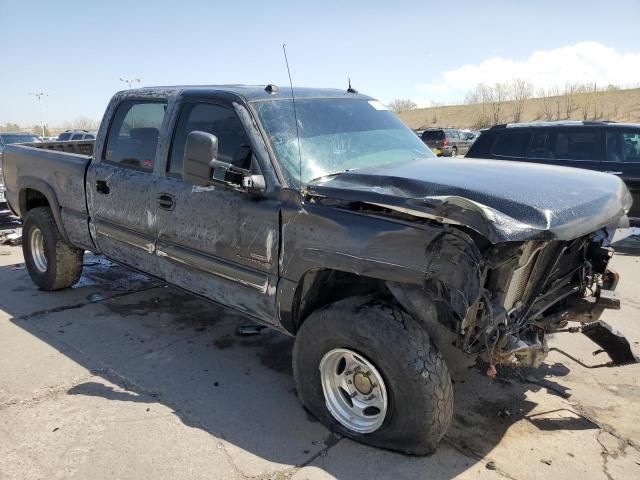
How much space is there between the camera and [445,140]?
86.0 ft

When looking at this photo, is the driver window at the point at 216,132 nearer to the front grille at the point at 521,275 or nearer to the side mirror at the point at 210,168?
the side mirror at the point at 210,168

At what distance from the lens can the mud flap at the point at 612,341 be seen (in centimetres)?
346

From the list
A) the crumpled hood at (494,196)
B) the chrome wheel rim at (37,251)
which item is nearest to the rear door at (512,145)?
the crumpled hood at (494,196)

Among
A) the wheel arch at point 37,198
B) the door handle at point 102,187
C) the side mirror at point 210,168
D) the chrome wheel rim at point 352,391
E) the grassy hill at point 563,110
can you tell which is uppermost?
the grassy hill at point 563,110

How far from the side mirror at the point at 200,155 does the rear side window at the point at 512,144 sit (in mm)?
6561

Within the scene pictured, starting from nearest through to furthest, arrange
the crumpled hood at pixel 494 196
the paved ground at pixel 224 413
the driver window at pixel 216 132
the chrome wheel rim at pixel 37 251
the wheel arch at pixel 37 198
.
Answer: the crumpled hood at pixel 494 196
the paved ground at pixel 224 413
the driver window at pixel 216 132
the wheel arch at pixel 37 198
the chrome wheel rim at pixel 37 251

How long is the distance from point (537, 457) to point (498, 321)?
93cm

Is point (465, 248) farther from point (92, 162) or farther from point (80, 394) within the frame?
point (92, 162)

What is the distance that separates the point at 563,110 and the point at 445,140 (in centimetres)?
4954

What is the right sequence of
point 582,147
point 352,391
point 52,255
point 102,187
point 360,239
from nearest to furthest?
point 360,239, point 352,391, point 102,187, point 52,255, point 582,147

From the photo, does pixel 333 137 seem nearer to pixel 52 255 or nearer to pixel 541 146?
pixel 52 255

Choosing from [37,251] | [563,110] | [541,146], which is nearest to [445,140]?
[541,146]

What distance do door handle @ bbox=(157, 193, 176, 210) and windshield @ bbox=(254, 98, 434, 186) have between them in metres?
0.93

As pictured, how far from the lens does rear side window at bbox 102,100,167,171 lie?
13.2 feet
